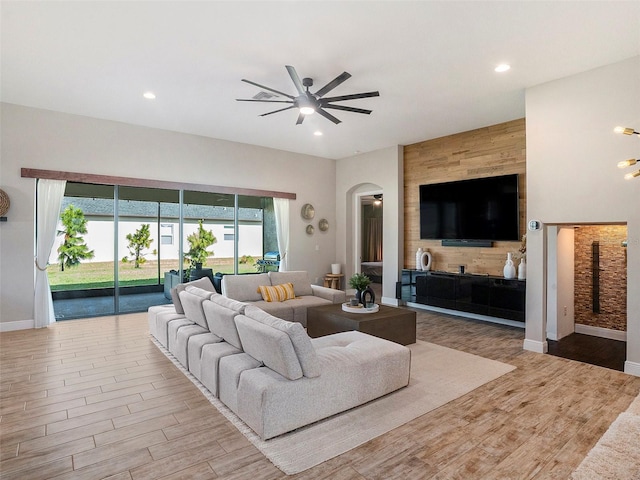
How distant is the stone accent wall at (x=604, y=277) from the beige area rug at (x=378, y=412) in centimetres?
245

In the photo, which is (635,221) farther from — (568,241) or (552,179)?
(568,241)

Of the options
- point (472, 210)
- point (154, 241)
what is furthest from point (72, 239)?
point (472, 210)

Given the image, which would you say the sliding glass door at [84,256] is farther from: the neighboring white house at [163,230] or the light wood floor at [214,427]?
the light wood floor at [214,427]

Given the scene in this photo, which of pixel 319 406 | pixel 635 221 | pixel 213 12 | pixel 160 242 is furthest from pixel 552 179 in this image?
pixel 160 242

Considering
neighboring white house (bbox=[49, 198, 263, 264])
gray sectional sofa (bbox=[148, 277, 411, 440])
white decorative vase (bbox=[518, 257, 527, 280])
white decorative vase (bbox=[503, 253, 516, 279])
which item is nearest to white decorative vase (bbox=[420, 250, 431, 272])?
white decorative vase (bbox=[503, 253, 516, 279])

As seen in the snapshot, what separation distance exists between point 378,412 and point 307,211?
246 inches

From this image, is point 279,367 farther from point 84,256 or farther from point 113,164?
point 113,164

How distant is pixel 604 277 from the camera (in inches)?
212

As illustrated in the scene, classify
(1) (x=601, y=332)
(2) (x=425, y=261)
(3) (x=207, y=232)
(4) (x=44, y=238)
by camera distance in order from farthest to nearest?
(3) (x=207, y=232) < (2) (x=425, y=261) < (4) (x=44, y=238) < (1) (x=601, y=332)

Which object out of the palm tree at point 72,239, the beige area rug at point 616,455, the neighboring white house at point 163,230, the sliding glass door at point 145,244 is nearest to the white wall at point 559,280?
the beige area rug at point 616,455

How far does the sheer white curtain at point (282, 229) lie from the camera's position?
844 cm

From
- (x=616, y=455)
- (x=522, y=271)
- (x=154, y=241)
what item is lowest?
(x=616, y=455)

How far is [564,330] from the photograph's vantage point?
5371 mm

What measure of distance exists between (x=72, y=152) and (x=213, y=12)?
4279 millimetres
